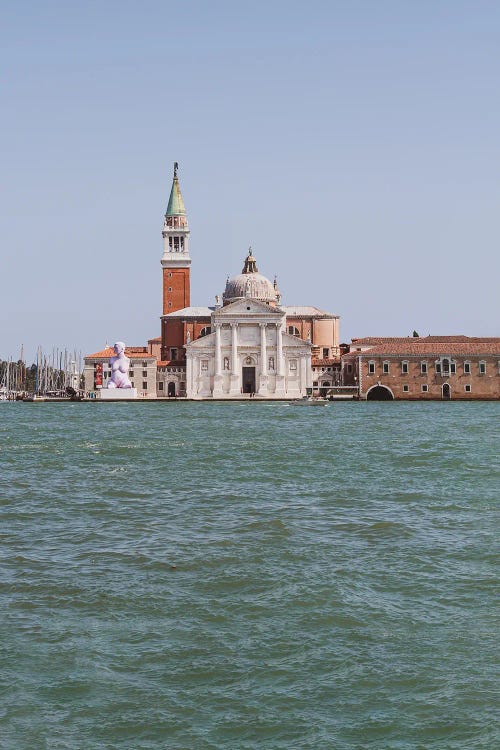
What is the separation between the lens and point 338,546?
40.4 ft

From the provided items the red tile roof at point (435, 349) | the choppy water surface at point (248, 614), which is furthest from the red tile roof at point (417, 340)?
the choppy water surface at point (248, 614)

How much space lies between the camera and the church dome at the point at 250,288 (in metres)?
81.8

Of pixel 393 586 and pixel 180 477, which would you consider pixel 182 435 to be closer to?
pixel 180 477

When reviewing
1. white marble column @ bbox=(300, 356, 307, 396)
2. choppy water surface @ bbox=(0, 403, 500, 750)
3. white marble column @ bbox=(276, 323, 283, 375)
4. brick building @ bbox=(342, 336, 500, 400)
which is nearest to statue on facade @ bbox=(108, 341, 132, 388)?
white marble column @ bbox=(276, 323, 283, 375)

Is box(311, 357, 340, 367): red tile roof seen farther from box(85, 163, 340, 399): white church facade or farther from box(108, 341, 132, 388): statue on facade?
box(108, 341, 132, 388): statue on facade

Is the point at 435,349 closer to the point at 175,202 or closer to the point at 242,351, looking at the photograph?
the point at 242,351

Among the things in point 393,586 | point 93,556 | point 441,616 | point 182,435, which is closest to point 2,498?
point 93,556

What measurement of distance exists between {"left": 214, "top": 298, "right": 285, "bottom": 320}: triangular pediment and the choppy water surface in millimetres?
55412

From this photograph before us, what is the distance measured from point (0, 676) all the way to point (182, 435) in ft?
94.9

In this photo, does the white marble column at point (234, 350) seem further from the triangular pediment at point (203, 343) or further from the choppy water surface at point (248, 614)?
the choppy water surface at point (248, 614)

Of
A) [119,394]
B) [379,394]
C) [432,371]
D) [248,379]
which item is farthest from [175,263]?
[432,371]

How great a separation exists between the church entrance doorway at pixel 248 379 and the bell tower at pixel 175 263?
45.9 ft

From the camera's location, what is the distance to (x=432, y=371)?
238 feet

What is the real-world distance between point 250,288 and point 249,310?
6.32 m
